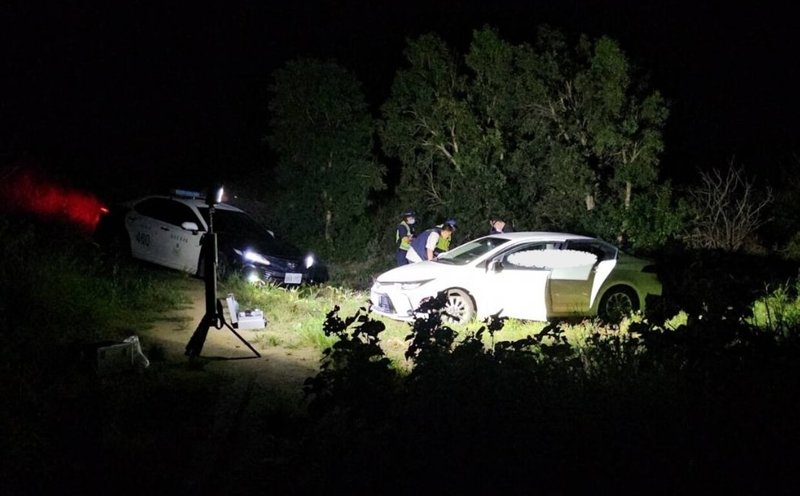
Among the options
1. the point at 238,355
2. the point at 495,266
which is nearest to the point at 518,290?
the point at 495,266

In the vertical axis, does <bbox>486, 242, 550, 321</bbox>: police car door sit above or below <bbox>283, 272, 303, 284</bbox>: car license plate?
below

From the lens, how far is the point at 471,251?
1077cm

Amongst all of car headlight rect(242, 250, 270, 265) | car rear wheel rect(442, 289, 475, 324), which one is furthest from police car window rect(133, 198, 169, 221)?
car rear wheel rect(442, 289, 475, 324)

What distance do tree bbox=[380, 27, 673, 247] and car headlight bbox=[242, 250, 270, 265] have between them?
551 centimetres

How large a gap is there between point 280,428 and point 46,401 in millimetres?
1723

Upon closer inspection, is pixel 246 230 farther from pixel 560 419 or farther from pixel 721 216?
pixel 721 216

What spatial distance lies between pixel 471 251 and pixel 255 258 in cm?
387

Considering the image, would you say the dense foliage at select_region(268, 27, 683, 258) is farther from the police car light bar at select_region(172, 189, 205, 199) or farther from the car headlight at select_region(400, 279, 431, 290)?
the car headlight at select_region(400, 279, 431, 290)

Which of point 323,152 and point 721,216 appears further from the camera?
point 323,152

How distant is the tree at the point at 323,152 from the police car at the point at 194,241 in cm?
368

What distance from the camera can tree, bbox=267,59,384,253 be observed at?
16422mm

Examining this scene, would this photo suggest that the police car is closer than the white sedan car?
No

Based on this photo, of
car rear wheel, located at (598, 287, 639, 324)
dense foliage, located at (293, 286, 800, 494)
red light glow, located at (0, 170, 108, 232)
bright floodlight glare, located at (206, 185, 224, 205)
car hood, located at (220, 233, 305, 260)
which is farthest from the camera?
red light glow, located at (0, 170, 108, 232)

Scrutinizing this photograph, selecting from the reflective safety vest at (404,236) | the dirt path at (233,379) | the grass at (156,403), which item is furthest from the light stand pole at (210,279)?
the reflective safety vest at (404,236)
